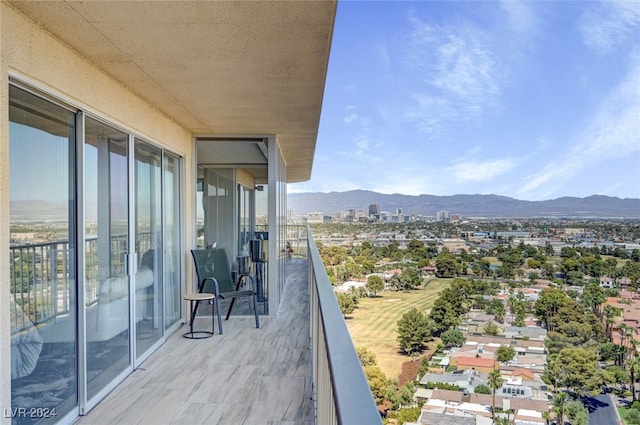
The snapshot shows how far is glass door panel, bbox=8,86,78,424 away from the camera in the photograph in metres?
2.45

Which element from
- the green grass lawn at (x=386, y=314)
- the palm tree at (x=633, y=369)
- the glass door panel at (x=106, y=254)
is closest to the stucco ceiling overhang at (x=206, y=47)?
the glass door panel at (x=106, y=254)

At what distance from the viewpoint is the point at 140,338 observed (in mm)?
4355

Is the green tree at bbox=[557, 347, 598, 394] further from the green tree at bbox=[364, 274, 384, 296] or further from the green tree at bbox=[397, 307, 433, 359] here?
the green tree at bbox=[364, 274, 384, 296]

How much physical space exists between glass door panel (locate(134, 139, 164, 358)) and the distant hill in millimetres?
6761

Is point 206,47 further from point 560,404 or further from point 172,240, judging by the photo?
point 560,404

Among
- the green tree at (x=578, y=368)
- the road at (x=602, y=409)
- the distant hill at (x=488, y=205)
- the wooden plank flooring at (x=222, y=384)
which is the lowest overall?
the road at (x=602, y=409)

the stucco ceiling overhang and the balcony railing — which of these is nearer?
the balcony railing

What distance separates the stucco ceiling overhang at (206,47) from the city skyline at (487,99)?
11884 mm

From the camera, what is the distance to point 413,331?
304 inches

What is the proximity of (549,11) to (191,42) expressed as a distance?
811 inches

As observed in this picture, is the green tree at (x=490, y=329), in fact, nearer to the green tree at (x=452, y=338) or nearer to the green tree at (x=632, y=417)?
the green tree at (x=452, y=338)

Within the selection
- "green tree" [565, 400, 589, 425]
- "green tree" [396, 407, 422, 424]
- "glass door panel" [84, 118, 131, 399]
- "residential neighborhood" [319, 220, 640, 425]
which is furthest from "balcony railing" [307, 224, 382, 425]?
"green tree" [565, 400, 589, 425]

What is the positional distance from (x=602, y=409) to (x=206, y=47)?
692 centimetres

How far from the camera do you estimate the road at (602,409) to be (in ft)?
19.4
